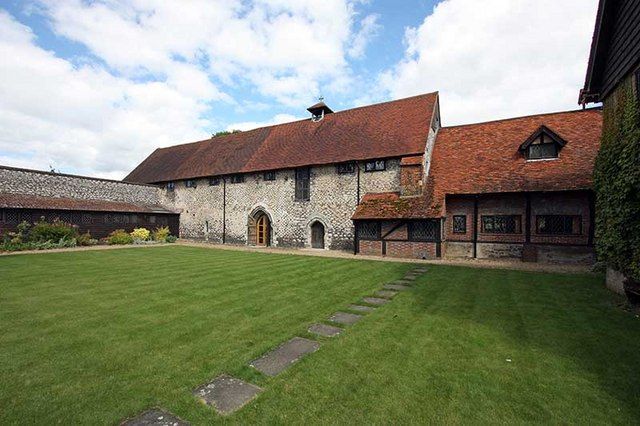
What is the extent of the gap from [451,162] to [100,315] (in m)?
17.4

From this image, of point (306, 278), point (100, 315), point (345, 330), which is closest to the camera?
point (345, 330)

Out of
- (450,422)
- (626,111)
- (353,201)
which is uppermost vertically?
(626,111)

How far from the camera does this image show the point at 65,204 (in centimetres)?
2086

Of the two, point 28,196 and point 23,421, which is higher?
point 28,196

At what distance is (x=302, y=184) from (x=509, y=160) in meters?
12.1

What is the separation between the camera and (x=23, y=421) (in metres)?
3.03

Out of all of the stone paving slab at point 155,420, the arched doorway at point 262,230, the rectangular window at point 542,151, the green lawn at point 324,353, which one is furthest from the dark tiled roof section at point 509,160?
the stone paving slab at point 155,420

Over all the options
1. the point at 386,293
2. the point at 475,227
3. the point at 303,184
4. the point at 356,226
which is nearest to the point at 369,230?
the point at 356,226

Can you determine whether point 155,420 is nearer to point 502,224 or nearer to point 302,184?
point 502,224

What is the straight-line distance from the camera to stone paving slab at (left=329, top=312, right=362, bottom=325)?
240 inches

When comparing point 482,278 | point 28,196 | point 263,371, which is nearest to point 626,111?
point 482,278

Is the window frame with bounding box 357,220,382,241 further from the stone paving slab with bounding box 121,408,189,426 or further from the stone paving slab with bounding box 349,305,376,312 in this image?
the stone paving slab with bounding box 121,408,189,426

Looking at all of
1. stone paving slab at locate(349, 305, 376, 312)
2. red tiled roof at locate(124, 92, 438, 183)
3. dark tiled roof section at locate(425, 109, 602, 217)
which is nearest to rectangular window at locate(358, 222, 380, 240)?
dark tiled roof section at locate(425, 109, 602, 217)

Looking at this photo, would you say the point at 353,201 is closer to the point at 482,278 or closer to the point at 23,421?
the point at 482,278
